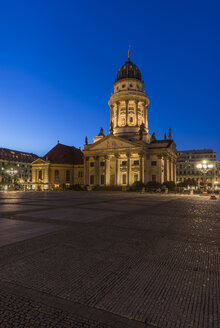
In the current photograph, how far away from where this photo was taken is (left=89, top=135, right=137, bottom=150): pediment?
199ft

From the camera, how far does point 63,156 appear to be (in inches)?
3184

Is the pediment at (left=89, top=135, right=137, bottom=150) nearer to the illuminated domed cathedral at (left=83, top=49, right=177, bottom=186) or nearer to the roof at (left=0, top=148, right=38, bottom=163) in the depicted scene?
the illuminated domed cathedral at (left=83, top=49, right=177, bottom=186)

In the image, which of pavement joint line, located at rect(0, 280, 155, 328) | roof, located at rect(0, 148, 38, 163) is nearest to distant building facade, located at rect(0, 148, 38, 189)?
roof, located at rect(0, 148, 38, 163)

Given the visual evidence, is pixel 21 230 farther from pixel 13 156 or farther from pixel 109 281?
pixel 13 156

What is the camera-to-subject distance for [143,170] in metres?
59.0

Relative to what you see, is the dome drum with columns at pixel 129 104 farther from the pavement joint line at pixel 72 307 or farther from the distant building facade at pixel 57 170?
the pavement joint line at pixel 72 307

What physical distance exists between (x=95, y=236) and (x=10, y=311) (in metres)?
5.07

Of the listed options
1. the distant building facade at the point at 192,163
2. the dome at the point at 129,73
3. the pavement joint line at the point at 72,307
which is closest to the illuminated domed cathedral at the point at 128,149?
the dome at the point at 129,73

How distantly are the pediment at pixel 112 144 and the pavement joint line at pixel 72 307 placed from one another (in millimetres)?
56349

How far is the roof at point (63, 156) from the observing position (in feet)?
260

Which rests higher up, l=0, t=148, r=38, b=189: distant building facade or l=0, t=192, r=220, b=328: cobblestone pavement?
l=0, t=148, r=38, b=189: distant building facade

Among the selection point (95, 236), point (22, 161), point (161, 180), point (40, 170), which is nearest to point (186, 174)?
point (161, 180)

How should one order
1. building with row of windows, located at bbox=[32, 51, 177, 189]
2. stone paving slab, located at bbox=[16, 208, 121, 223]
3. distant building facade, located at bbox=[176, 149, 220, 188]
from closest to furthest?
stone paving slab, located at bbox=[16, 208, 121, 223] < building with row of windows, located at bbox=[32, 51, 177, 189] < distant building facade, located at bbox=[176, 149, 220, 188]

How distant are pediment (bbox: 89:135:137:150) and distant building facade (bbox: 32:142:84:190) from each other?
1561 cm
